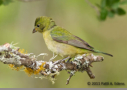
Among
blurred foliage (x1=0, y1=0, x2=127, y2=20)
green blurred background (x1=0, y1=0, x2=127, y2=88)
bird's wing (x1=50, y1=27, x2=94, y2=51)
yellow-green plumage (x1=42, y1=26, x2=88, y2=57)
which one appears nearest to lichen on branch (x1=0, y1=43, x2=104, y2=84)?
yellow-green plumage (x1=42, y1=26, x2=88, y2=57)

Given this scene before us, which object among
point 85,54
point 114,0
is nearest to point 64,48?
point 85,54

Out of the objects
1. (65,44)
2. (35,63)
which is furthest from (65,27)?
(35,63)

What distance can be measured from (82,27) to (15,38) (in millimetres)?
3412

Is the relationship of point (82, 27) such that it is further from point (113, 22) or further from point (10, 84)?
point (10, 84)

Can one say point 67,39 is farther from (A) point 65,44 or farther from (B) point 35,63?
(B) point 35,63

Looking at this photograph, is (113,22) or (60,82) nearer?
(60,82)

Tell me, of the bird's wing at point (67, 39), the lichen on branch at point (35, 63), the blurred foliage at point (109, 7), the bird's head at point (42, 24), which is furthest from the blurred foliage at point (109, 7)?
the bird's head at point (42, 24)

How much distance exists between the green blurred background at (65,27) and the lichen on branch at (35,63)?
9.36ft

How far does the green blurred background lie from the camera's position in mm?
6879

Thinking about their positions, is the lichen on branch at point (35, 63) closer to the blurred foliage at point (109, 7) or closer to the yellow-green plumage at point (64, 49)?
the yellow-green plumage at point (64, 49)

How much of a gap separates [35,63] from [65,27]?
574 centimetres

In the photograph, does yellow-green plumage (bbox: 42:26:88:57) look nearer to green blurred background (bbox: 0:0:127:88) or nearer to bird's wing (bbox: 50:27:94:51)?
bird's wing (bbox: 50:27:94:51)

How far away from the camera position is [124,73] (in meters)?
8.08

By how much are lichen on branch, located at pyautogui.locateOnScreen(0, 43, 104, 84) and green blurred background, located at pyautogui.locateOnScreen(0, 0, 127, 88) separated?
9.36 ft
